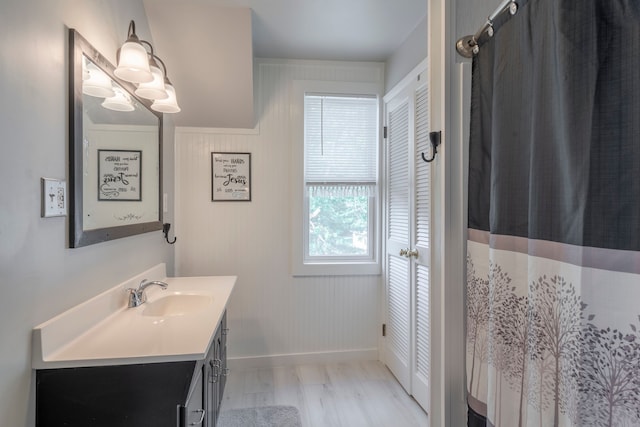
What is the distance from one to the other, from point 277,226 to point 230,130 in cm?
85

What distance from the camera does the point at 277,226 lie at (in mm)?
2643

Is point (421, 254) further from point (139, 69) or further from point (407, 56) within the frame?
point (139, 69)

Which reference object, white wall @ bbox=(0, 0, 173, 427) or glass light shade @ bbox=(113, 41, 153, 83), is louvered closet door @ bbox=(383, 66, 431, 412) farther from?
white wall @ bbox=(0, 0, 173, 427)

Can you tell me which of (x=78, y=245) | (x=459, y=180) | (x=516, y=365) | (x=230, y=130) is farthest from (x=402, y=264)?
(x=78, y=245)

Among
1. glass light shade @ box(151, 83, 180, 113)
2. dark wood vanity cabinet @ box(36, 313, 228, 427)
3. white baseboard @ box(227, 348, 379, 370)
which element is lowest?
white baseboard @ box(227, 348, 379, 370)

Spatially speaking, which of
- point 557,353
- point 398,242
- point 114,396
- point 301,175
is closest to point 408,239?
point 398,242

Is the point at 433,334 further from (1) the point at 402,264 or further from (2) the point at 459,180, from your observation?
(1) the point at 402,264

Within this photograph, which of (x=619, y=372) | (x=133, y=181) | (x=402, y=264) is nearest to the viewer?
(x=619, y=372)

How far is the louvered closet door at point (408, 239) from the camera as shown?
2.07m


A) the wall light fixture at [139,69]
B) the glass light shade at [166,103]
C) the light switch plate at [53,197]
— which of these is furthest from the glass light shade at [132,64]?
the light switch plate at [53,197]

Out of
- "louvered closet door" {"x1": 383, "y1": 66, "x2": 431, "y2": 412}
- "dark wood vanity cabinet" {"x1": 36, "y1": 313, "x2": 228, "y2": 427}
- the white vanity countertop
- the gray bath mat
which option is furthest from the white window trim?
"dark wood vanity cabinet" {"x1": 36, "y1": 313, "x2": 228, "y2": 427}

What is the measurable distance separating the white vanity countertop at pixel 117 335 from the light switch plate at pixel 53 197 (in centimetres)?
35

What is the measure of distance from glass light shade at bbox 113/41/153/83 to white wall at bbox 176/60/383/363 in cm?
117

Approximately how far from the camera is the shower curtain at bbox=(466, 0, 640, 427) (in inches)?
24.2
